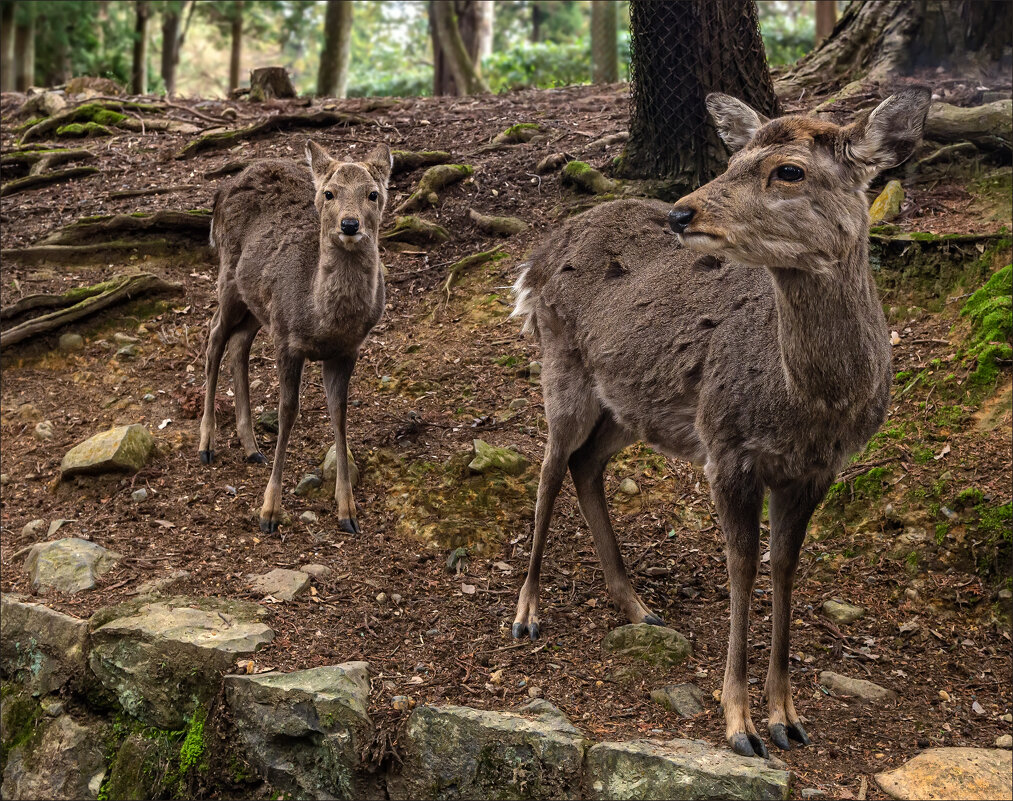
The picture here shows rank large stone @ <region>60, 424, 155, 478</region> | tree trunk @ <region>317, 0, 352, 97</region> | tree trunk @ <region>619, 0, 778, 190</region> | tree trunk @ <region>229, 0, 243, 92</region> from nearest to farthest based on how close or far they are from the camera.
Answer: large stone @ <region>60, 424, 155, 478</region>
tree trunk @ <region>619, 0, 778, 190</region>
tree trunk @ <region>317, 0, 352, 97</region>
tree trunk @ <region>229, 0, 243, 92</region>

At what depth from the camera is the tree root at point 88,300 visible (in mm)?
8820

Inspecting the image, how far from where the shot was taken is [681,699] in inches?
188

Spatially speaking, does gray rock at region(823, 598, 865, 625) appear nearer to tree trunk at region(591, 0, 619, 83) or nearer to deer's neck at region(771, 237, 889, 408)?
deer's neck at region(771, 237, 889, 408)

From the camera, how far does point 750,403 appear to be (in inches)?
174

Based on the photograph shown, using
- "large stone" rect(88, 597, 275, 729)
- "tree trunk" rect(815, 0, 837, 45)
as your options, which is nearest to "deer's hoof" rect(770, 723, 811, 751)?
"large stone" rect(88, 597, 275, 729)

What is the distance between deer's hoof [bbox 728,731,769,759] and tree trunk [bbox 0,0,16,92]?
21076mm

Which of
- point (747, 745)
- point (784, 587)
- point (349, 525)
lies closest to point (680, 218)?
point (784, 587)

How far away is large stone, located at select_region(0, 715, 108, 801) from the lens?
18.3 feet

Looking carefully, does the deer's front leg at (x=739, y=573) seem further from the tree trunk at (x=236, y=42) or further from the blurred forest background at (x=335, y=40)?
the tree trunk at (x=236, y=42)

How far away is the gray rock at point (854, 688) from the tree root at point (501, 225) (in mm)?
5205

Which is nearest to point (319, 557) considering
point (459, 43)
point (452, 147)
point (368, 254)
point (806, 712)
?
point (368, 254)

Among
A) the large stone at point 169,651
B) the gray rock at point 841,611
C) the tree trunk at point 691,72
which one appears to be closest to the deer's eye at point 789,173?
the gray rock at point 841,611

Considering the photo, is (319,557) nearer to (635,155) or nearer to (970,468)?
(970,468)

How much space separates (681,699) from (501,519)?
6.41ft
